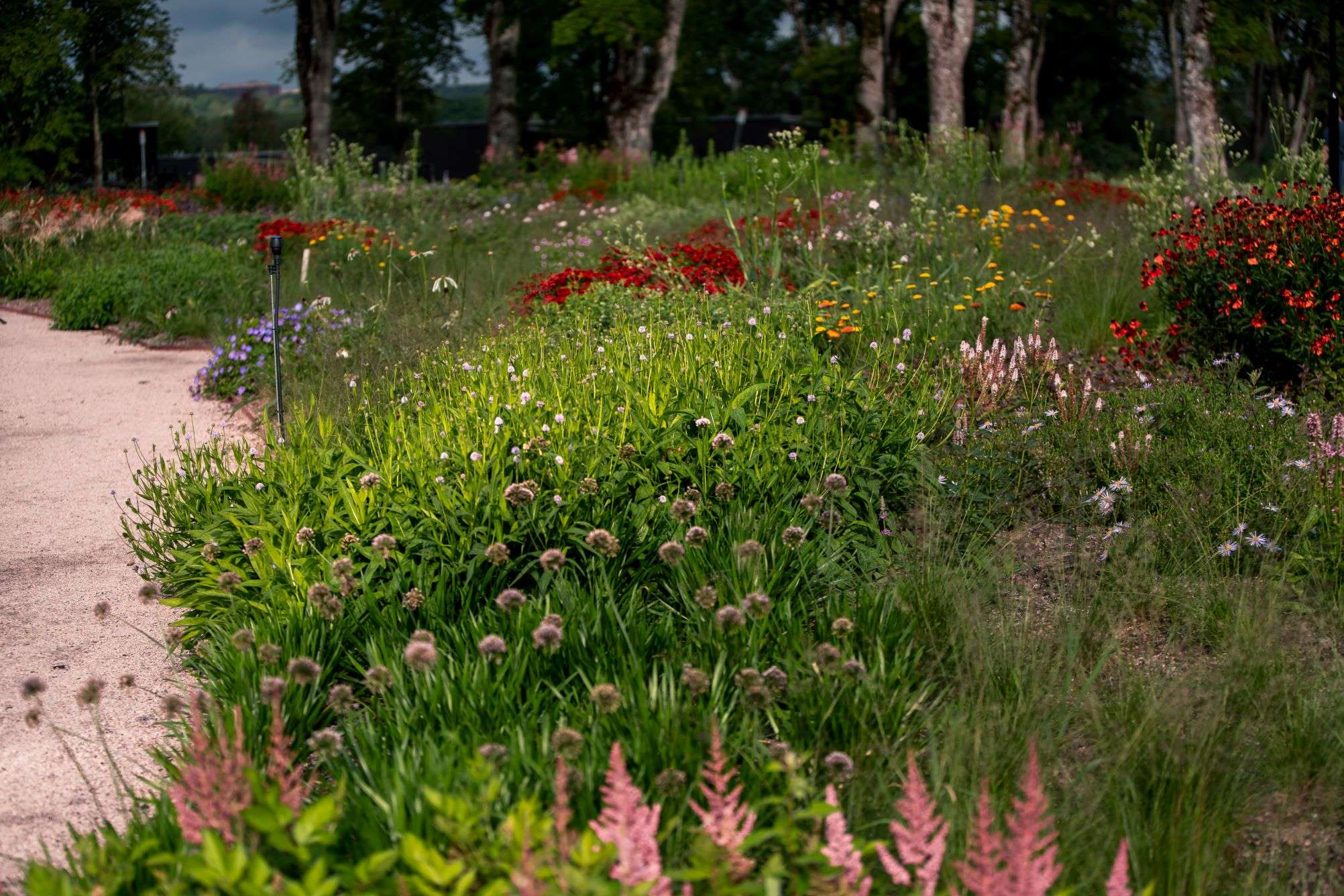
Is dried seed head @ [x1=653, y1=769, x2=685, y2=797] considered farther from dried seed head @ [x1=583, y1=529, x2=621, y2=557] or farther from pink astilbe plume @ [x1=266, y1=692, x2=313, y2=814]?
dried seed head @ [x1=583, y1=529, x2=621, y2=557]

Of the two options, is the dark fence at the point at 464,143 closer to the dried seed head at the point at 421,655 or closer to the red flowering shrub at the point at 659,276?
the red flowering shrub at the point at 659,276

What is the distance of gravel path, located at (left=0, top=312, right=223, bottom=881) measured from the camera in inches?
135

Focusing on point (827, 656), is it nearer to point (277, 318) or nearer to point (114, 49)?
point (277, 318)

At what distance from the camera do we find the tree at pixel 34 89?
23.9m

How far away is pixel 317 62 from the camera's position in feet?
79.2

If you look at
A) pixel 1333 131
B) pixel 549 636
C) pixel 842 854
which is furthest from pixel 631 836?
pixel 1333 131

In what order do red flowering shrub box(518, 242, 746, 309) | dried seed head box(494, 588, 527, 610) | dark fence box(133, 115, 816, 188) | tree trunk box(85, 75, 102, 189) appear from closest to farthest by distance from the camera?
1. dried seed head box(494, 588, 527, 610)
2. red flowering shrub box(518, 242, 746, 309)
3. tree trunk box(85, 75, 102, 189)
4. dark fence box(133, 115, 816, 188)

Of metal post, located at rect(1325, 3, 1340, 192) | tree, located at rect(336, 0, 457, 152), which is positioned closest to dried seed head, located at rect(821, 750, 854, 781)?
metal post, located at rect(1325, 3, 1340, 192)

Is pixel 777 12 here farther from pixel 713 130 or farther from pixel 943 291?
pixel 943 291

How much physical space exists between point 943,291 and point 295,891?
6854mm

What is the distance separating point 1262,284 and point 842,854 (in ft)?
19.0

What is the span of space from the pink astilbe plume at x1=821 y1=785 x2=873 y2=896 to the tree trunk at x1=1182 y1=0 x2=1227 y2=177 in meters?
17.7

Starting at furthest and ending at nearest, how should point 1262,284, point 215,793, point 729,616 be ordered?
point 1262,284, point 729,616, point 215,793

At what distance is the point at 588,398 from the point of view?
208 inches
